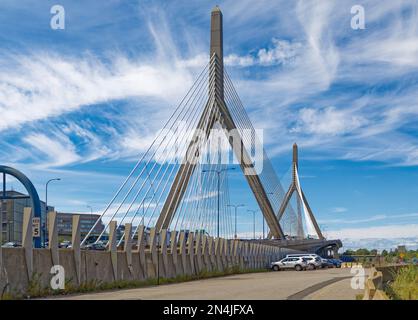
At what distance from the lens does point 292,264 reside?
59250 millimetres

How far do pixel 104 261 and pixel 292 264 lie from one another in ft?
120

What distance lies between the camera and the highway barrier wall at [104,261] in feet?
63.9

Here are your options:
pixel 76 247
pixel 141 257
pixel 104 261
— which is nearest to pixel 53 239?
pixel 76 247

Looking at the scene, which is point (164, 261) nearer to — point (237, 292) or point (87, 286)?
point (87, 286)

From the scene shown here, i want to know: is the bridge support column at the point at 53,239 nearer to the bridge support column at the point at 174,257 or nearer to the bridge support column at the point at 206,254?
the bridge support column at the point at 174,257

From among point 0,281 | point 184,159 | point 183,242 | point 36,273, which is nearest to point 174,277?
point 183,242

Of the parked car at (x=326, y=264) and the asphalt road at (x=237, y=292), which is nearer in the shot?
the asphalt road at (x=237, y=292)

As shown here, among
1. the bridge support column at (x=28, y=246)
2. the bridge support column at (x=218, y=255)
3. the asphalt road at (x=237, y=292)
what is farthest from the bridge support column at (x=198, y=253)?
the bridge support column at (x=28, y=246)

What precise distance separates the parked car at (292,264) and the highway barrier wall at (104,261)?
16.1m

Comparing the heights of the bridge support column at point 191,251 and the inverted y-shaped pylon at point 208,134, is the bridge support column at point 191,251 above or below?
below

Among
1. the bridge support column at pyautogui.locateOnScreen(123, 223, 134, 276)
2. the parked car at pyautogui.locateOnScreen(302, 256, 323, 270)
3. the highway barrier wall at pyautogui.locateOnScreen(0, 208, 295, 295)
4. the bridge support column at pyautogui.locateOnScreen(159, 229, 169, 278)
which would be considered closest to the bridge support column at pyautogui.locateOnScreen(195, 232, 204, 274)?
the highway barrier wall at pyautogui.locateOnScreen(0, 208, 295, 295)

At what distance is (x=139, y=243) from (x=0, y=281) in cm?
1118

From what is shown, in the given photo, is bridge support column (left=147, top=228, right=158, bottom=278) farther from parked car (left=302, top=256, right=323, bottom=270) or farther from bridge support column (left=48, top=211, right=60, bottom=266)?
parked car (left=302, top=256, right=323, bottom=270)

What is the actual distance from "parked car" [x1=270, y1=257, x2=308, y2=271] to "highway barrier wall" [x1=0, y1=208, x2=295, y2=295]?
16053 millimetres
